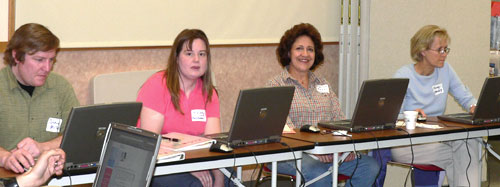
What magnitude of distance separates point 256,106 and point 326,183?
0.88 meters

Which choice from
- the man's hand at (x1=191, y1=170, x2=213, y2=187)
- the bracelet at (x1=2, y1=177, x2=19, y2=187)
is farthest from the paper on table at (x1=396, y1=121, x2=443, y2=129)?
the bracelet at (x1=2, y1=177, x2=19, y2=187)

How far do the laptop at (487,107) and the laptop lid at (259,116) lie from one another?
4.49 feet

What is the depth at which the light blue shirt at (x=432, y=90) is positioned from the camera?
4551 millimetres

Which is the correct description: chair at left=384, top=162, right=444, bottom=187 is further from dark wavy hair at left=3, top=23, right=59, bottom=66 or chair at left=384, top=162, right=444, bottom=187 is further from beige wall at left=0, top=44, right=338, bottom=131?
dark wavy hair at left=3, top=23, right=59, bottom=66

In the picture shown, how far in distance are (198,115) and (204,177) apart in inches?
14.4

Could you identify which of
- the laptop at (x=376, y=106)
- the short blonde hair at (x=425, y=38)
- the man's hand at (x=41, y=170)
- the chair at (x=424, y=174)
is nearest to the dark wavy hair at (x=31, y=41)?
the man's hand at (x=41, y=170)

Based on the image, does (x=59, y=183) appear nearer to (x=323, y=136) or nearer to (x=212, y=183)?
(x=212, y=183)

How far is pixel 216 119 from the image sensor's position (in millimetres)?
3705

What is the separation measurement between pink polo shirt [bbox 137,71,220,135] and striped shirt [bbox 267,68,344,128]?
0.60 metres

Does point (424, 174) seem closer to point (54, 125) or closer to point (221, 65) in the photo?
point (221, 65)

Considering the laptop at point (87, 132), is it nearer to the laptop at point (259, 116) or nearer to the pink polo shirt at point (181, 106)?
the laptop at point (259, 116)

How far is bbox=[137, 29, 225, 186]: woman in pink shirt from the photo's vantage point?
354 centimetres

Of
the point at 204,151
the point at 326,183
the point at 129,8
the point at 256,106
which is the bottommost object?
the point at 326,183

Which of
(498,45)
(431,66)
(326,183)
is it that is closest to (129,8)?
(326,183)
